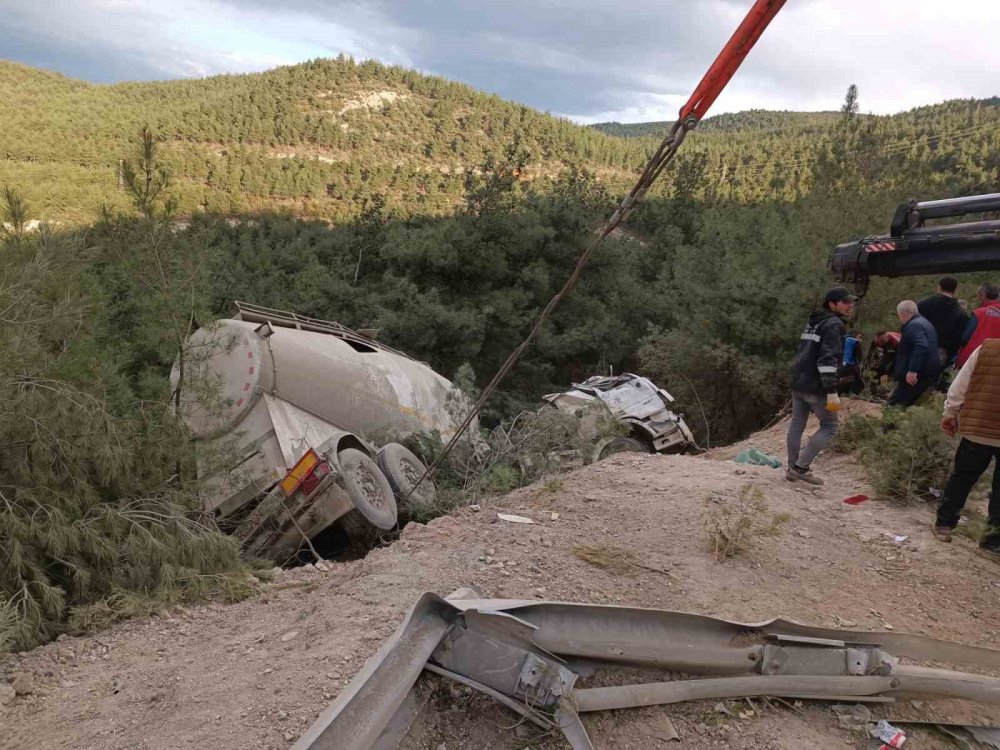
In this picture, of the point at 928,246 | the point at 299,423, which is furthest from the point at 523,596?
the point at 299,423

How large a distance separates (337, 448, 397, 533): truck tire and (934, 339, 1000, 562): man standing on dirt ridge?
15.5ft

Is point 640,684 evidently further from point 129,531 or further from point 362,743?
point 129,531

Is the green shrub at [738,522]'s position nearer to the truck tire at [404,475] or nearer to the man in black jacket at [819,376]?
the man in black jacket at [819,376]

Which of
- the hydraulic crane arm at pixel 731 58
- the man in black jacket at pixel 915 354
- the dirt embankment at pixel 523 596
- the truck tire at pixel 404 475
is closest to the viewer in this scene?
the dirt embankment at pixel 523 596

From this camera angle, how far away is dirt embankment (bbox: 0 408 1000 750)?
2.56 meters

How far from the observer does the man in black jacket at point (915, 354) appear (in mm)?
6523

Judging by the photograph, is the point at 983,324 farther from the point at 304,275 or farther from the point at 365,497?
the point at 304,275

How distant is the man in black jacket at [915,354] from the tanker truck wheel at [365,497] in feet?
17.6

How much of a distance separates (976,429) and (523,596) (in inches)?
133

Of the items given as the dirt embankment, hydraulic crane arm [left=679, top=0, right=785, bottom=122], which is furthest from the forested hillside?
hydraulic crane arm [left=679, top=0, right=785, bottom=122]

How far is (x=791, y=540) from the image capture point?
4734mm

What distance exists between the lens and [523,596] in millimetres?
3525

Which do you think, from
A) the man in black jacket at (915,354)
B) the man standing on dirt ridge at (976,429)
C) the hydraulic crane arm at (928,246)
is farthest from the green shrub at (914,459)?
the hydraulic crane arm at (928,246)

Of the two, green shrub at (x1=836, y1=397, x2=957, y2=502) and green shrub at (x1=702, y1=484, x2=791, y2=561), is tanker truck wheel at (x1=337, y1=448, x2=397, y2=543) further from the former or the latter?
green shrub at (x1=836, y1=397, x2=957, y2=502)
